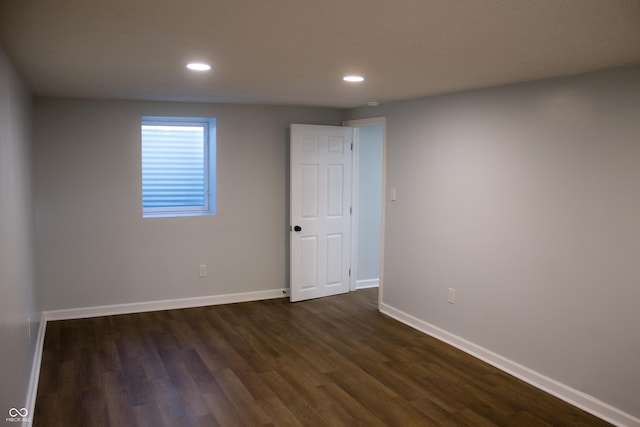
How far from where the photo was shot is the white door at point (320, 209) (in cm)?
Answer: 564

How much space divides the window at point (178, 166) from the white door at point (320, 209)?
3.10 ft

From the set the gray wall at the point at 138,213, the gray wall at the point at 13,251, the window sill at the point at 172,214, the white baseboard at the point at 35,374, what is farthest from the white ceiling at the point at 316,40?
the white baseboard at the point at 35,374

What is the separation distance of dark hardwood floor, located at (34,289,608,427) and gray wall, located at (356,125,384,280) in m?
1.23

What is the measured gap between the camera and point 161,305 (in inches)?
213

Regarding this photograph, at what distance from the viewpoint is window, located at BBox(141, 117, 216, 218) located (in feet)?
18.0

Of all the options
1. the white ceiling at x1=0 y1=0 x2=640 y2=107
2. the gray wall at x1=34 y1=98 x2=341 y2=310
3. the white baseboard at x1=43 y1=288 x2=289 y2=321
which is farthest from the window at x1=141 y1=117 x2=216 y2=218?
the white ceiling at x1=0 y1=0 x2=640 y2=107

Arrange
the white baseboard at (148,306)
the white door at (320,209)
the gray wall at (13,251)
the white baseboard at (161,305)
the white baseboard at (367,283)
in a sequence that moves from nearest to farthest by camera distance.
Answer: the gray wall at (13,251), the white baseboard at (148,306), the white baseboard at (161,305), the white door at (320,209), the white baseboard at (367,283)

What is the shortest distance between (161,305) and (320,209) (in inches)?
78.5

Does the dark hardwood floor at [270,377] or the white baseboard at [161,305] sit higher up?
the white baseboard at [161,305]

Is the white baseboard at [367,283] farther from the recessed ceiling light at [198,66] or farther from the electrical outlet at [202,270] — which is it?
the recessed ceiling light at [198,66]

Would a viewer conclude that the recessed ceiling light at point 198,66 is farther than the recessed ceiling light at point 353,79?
No

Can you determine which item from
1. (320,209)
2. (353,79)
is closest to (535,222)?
(353,79)

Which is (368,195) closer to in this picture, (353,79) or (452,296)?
(452,296)

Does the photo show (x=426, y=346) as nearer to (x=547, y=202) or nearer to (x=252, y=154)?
(x=547, y=202)
